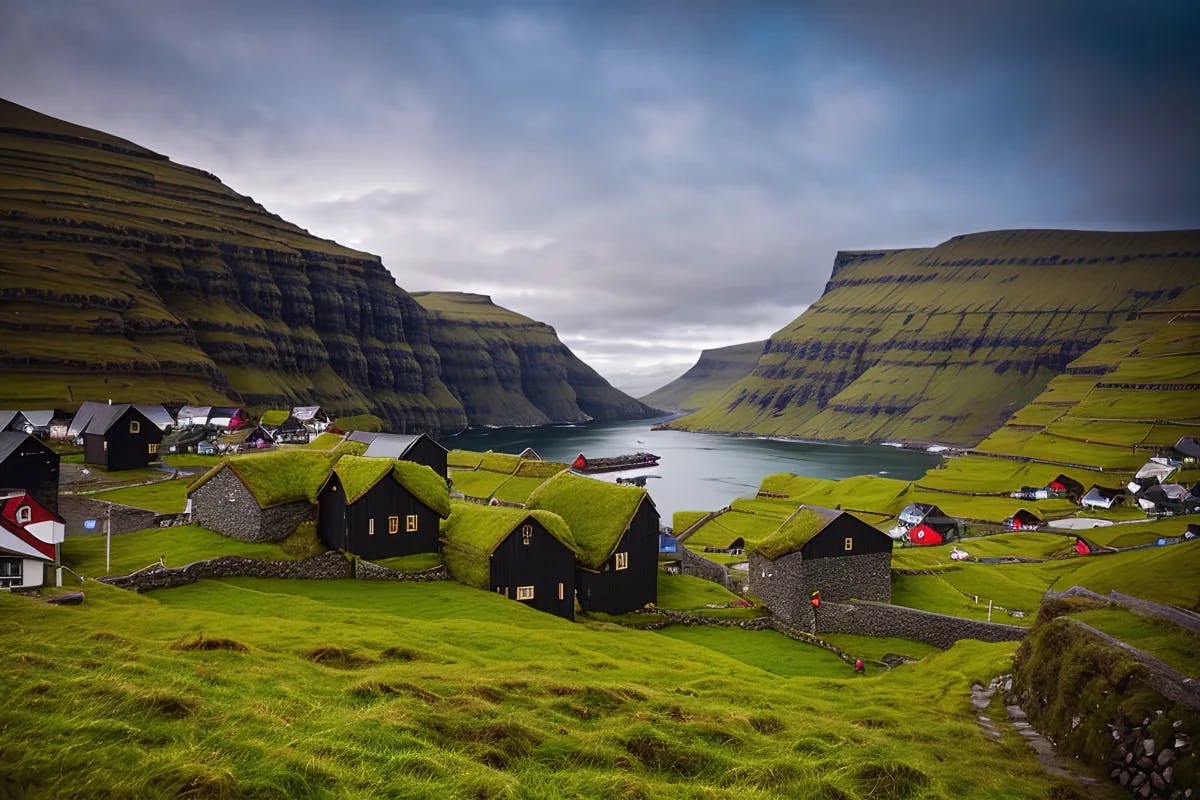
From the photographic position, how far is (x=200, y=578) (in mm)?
39062

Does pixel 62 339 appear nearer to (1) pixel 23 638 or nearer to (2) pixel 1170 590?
(1) pixel 23 638

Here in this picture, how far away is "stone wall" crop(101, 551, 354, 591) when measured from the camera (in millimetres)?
36312

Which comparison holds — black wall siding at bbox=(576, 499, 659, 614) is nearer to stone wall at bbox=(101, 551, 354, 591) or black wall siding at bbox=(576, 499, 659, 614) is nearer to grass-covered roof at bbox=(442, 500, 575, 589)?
grass-covered roof at bbox=(442, 500, 575, 589)

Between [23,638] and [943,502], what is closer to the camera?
[23,638]

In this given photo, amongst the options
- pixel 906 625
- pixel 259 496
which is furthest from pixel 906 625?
pixel 259 496

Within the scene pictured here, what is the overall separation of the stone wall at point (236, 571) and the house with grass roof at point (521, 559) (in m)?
7.04

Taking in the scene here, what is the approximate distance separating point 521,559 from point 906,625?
81.5 ft

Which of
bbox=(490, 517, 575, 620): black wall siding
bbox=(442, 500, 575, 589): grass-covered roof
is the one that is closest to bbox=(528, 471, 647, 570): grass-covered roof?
bbox=(442, 500, 575, 589): grass-covered roof

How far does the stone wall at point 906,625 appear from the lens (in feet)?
146

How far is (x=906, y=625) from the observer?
4794cm

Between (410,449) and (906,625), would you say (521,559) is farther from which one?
(410,449)

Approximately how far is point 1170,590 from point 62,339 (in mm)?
179009

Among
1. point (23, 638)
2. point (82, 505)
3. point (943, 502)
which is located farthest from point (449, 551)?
point (943, 502)

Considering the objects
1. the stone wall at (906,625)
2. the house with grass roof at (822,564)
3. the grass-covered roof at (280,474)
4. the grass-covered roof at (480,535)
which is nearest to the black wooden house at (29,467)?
the grass-covered roof at (280,474)
